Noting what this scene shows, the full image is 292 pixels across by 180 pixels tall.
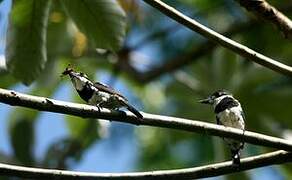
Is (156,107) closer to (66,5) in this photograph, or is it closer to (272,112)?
(272,112)

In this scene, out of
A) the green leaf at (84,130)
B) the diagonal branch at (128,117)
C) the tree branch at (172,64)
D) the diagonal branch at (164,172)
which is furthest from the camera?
the tree branch at (172,64)

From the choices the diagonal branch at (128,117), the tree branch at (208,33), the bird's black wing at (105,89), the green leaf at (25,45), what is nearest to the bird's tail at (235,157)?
the diagonal branch at (128,117)

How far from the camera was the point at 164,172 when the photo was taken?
8.53 ft

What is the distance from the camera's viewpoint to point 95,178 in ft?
8.30

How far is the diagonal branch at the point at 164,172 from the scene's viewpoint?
8.17ft

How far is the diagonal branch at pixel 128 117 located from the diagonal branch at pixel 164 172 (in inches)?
3.5

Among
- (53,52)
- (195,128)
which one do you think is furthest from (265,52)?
(195,128)

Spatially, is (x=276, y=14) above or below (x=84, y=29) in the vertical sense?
above

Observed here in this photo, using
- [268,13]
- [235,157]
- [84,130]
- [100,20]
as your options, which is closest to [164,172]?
[235,157]

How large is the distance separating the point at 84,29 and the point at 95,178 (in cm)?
100

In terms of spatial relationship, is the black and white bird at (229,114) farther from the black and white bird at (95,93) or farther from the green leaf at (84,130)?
the green leaf at (84,130)

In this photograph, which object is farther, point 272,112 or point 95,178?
point 272,112

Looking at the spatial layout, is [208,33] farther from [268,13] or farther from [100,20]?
[100,20]

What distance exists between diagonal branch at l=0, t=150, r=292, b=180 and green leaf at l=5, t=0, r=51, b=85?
2.98 ft
